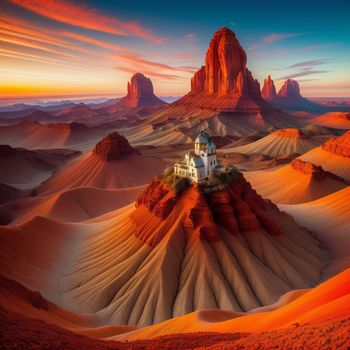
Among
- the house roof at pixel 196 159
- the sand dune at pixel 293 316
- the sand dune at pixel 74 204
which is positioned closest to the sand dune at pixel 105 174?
the sand dune at pixel 74 204

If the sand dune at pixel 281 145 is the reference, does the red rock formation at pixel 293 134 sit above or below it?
above

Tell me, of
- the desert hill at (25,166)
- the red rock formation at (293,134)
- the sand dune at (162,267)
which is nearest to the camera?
the sand dune at (162,267)

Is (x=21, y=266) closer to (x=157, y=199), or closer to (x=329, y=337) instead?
(x=157, y=199)

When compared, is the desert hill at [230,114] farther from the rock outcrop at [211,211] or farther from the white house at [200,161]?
the rock outcrop at [211,211]

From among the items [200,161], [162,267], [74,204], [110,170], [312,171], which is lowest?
[110,170]

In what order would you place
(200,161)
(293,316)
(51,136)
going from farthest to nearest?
1. (51,136)
2. (200,161)
3. (293,316)

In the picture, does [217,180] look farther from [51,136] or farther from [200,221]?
[51,136]

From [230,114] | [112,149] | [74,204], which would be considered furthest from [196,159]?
[230,114]
